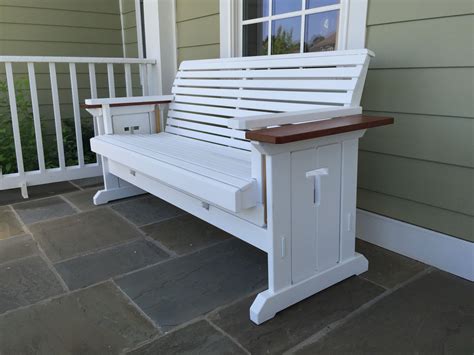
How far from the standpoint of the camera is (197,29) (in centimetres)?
322

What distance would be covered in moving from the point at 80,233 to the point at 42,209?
60 cm

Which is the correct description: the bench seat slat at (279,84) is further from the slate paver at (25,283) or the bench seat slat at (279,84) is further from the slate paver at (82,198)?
the slate paver at (25,283)

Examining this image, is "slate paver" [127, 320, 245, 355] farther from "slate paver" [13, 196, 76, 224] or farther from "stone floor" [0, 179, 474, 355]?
"slate paver" [13, 196, 76, 224]

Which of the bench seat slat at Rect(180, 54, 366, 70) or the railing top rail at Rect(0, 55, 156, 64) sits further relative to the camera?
the railing top rail at Rect(0, 55, 156, 64)

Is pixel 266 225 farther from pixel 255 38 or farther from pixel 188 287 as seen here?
pixel 255 38

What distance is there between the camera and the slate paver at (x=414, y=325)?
1429 millimetres

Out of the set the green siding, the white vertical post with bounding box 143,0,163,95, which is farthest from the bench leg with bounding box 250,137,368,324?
the green siding

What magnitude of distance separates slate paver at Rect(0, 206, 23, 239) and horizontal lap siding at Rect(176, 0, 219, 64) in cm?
177

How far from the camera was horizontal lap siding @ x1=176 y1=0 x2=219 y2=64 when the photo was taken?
3.06m

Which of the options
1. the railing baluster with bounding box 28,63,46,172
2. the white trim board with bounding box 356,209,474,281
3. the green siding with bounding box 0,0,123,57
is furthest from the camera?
the green siding with bounding box 0,0,123,57

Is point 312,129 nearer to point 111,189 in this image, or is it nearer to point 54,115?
point 111,189

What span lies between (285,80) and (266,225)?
0.93 meters

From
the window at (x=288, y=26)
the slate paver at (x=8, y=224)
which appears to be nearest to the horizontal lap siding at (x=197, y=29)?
the window at (x=288, y=26)

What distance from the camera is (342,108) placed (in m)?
1.81
